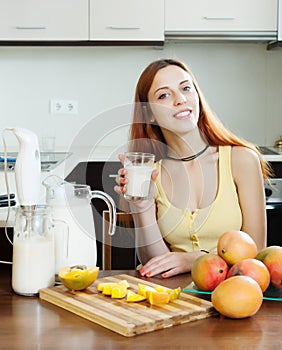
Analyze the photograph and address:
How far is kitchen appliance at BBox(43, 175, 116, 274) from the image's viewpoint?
5.03 ft

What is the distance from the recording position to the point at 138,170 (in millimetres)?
1553

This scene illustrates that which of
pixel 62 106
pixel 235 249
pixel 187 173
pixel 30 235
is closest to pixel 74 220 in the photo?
pixel 30 235

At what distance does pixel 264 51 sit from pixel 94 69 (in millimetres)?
958

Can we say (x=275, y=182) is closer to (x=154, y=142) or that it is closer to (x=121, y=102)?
(x=121, y=102)

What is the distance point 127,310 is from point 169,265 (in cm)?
32

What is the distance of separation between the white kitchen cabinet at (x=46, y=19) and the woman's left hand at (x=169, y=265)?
7.09ft

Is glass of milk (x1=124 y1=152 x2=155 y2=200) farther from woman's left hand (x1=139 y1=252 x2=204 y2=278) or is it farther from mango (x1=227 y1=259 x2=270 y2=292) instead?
mango (x1=227 y1=259 x2=270 y2=292)

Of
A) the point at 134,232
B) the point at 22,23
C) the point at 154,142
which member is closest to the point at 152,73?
the point at 154,142

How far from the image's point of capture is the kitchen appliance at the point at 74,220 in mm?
1534

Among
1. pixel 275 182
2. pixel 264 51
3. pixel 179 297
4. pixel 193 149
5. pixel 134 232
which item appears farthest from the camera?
pixel 264 51

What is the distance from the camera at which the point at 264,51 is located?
12.8 ft

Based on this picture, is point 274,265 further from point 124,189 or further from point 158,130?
point 158,130

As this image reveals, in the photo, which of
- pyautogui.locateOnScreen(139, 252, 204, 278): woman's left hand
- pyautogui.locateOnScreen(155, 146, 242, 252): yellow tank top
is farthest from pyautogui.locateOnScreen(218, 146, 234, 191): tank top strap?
pyautogui.locateOnScreen(139, 252, 204, 278): woman's left hand

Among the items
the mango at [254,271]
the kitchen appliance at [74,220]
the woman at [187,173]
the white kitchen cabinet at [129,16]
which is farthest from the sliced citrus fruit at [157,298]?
the white kitchen cabinet at [129,16]
